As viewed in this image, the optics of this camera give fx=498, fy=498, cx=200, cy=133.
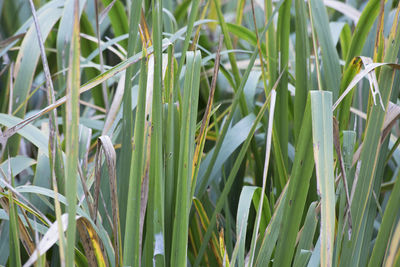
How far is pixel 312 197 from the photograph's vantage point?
2.01 ft

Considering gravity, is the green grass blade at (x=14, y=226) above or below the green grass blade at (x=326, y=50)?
below

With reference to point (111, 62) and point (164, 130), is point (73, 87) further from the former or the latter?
point (111, 62)

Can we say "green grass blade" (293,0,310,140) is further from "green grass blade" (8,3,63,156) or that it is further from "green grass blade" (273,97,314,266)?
"green grass blade" (8,3,63,156)

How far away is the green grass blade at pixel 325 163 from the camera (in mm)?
385

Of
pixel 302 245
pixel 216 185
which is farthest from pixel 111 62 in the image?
pixel 302 245

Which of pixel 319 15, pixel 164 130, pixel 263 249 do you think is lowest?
pixel 263 249

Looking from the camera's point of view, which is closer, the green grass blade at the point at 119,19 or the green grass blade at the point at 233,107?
the green grass blade at the point at 233,107

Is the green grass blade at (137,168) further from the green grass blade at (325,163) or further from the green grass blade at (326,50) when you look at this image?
the green grass blade at (326,50)

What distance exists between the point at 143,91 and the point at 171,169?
0.10m

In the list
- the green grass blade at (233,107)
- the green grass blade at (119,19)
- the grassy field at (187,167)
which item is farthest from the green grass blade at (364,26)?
the green grass blade at (119,19)

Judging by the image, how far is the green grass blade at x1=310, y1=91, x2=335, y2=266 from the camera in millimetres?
385

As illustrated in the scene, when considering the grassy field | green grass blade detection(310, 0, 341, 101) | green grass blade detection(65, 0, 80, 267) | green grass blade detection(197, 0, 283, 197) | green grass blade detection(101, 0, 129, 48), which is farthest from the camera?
green grass blade detection(101, 0, 129, 48)

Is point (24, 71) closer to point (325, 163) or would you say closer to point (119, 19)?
point (119, 19)

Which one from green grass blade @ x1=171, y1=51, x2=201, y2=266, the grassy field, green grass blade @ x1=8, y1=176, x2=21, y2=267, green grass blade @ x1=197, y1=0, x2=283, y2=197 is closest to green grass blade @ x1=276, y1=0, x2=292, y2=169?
the grassy field
